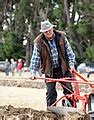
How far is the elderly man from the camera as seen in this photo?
8328 millimetres

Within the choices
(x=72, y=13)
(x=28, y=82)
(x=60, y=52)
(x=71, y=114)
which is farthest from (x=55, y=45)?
(x=72, y=13)

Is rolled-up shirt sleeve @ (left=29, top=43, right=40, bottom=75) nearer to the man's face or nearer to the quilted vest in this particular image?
the quilted vest

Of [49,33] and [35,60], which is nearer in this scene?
[49,33]

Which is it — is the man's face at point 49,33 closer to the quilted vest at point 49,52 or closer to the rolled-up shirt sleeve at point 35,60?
the quilted vest at point 49,52

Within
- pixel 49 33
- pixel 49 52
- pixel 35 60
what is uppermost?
pixel 49 33

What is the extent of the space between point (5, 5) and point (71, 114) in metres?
66.1

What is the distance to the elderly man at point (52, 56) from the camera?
27.3ft

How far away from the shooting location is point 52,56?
839cm

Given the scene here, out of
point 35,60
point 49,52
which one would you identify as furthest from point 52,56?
point 35,60

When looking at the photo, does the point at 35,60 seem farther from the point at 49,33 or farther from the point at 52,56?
the point at 49,33

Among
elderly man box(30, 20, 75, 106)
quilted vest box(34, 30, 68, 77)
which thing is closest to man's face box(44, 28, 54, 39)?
elderly man box(30, 20, 75, 106)

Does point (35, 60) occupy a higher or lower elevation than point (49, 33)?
lower

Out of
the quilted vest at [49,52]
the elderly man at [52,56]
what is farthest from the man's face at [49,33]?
the quilted vest at [49,52]

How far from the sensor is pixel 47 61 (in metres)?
8.45
